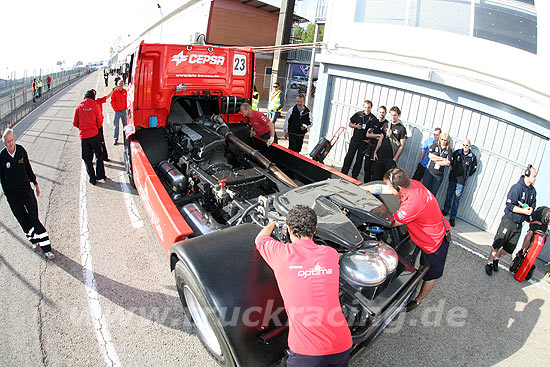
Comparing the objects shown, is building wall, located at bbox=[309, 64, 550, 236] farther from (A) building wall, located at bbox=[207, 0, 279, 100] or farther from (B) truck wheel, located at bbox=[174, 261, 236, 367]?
(A) building wall, located at bbox=[207, 0, 279, 100]

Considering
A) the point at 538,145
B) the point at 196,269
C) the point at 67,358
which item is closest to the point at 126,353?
the point at 67,358

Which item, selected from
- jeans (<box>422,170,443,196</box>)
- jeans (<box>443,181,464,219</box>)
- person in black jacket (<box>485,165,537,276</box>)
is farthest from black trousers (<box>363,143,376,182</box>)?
person in black jacket (<box>485,165,537,276</box>)

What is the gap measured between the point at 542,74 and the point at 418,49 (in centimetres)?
237

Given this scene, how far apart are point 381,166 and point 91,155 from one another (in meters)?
5.76

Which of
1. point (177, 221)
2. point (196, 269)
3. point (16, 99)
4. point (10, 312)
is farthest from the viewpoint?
point (16, 99)

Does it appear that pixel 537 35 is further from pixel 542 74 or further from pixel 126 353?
pixel 126 353

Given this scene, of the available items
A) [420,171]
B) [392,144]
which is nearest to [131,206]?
[392,144]

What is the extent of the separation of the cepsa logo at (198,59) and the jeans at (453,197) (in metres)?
4.84

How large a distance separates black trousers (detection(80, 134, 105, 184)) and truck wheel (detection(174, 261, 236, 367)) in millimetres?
4409

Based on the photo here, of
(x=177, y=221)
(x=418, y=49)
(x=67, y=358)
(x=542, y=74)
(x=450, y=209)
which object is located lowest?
(x=67, y=358)

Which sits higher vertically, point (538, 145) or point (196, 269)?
point (538, 145)

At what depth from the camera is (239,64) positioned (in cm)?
630

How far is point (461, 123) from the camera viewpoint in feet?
21.1

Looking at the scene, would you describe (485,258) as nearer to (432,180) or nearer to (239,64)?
(432,180)
